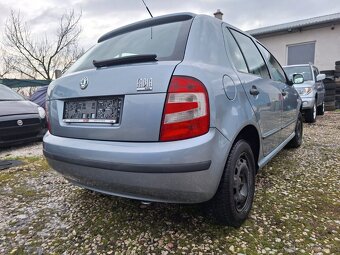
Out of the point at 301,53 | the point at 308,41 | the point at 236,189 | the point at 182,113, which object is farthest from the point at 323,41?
the point at 182,113

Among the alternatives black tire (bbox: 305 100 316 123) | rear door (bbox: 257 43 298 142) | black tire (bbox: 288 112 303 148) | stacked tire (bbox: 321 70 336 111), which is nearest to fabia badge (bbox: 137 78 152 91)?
rear door (bbox: 257 43 298 142)

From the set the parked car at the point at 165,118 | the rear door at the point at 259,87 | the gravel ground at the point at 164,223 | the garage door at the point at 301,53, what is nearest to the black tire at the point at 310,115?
the gravel ground at the point at 164,223

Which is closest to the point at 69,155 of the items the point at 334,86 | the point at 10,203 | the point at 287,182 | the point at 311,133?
the point at 10,203

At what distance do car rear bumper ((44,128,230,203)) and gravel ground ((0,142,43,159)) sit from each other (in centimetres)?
330

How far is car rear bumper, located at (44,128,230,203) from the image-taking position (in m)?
1.63

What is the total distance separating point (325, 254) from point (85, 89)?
77.1 inches

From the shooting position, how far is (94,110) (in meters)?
1.92

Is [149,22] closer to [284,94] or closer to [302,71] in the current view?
[284,94]

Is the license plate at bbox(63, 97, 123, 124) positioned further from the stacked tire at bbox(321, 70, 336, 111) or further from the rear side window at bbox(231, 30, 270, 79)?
the stacked tire at bbox(321, 70, 336, 111)

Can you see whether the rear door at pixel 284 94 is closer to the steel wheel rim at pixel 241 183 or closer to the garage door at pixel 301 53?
the steel wheel rim at pixel 241 183

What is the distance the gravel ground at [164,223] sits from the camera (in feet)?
6.36

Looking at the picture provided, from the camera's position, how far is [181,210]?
2377mm

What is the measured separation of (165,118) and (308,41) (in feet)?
45.4

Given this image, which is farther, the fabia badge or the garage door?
the garage door
